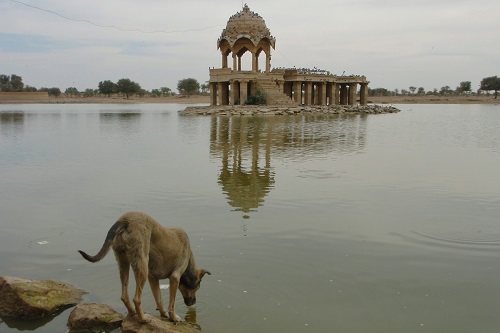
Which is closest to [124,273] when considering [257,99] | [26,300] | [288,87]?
[26,300]

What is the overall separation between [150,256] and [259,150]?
608 inches

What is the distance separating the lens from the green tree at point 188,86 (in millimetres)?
129375

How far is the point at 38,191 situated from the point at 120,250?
834cm

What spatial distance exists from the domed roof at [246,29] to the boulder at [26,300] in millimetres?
49181

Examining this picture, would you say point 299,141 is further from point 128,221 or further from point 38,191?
point 128,221

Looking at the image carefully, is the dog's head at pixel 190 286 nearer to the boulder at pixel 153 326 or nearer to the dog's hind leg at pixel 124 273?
the boulder at pixel 153 326

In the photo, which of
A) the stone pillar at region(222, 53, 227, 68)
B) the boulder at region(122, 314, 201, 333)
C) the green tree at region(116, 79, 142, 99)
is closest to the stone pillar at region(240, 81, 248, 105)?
the stone pillar at region(222, 53, 227, 68)

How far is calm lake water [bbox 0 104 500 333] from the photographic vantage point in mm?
6176

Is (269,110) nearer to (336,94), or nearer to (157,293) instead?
(336,94)

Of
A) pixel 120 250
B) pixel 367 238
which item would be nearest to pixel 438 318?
pixel 367 238

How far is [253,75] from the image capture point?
2082 inches

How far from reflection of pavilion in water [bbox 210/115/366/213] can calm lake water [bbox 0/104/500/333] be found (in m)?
0.11

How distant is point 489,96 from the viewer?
128 meters

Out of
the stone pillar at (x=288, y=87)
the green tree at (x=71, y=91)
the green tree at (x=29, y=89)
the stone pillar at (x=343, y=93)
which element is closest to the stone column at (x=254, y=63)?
the stone pillar at (x=288, y=87)
